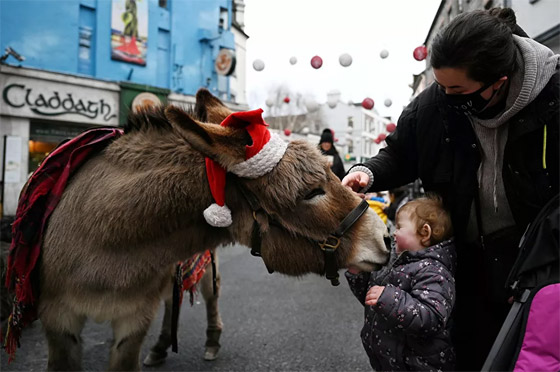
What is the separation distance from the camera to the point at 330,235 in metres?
1.79

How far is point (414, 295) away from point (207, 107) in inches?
58.3

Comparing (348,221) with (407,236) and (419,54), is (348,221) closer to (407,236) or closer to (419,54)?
(407,236)

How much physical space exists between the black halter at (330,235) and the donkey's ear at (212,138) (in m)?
0.17

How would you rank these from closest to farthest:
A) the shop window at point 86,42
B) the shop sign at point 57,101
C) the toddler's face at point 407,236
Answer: the toddler's face at point 407,236
the shop sign at point 57,101
the shop window at point 86,42

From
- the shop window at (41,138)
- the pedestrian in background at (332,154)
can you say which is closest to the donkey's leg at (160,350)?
the pedestrian in background at (332,154)

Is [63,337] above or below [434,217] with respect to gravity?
below

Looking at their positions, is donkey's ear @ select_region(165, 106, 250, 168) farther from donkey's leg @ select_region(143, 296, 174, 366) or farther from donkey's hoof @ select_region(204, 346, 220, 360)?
donkey's hoof @ select_region(204, 346, 220, 360)

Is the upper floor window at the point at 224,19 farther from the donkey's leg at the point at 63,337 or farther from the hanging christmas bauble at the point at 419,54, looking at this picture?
the donkey's leg at the point at 63,337

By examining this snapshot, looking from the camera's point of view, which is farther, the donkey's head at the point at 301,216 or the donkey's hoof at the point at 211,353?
the donkey's hoof at the point at 211,353

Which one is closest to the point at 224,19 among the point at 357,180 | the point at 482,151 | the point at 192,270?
the point at 192,270

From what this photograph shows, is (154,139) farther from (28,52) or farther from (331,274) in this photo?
(28,52)

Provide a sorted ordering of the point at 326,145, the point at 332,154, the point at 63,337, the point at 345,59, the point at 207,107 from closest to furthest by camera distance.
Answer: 1. the point at 207,107
2. the point at 63,337
3. the point at 326,145
4. the point at 332,154
5. the point at 345,59

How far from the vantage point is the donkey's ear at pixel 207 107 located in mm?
2135

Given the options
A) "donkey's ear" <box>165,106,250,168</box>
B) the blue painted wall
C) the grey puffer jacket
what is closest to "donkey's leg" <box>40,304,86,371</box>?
"donkey's ear" <box>165,106,250,168</box>
